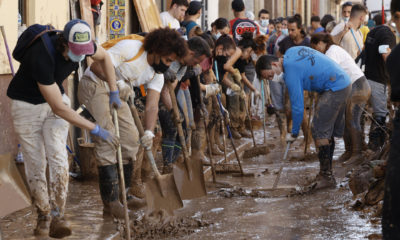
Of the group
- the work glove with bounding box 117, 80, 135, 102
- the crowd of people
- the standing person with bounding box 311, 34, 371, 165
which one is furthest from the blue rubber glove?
the standing person with bounding box 311, 34, 371, 165

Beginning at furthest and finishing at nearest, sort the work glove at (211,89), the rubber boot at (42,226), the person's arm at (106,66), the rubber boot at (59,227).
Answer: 1. the work glove at (211,89)
2. the person's arm at (106,66)
3. the rubber boot at (42,226)
4. the rubber boot at (59,227)

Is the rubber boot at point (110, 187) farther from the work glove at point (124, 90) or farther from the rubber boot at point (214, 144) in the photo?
the rubber boot at point (214, 144)

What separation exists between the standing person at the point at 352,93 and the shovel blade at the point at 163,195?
143 inches

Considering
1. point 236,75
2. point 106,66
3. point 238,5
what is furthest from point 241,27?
point 106,66

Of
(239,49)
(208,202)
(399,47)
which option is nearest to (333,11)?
(239,49)

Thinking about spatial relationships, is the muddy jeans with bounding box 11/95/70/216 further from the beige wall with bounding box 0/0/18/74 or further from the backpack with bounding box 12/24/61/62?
the beige wall with bounding box 0/0/18/74

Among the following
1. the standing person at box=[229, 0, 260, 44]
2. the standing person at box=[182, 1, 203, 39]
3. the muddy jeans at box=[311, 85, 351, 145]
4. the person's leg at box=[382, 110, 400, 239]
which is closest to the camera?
the person's leg at box=[382, 110, 400, 239]

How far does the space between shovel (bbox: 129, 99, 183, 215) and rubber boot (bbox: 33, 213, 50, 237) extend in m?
1.07

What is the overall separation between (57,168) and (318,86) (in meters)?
3.73

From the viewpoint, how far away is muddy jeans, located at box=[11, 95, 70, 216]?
584 centimetres

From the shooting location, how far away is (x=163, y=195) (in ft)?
22.7

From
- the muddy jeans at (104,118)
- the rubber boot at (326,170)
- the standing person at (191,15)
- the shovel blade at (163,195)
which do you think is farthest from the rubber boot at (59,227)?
the standing person at (191,15)

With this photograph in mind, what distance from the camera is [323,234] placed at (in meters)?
6.41

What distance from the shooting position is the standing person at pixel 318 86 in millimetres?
8297
